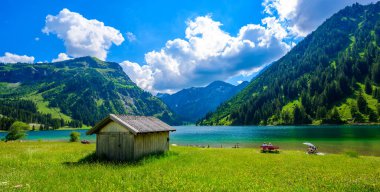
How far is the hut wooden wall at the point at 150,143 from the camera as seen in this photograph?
31.3 m

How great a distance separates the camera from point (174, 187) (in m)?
17.4

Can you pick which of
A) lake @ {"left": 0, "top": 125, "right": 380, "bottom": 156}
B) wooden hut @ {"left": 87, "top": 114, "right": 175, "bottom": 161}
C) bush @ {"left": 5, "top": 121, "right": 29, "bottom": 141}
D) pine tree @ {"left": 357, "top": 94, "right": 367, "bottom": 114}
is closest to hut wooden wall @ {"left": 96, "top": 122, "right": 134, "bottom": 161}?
wooden hut @ {"left": 87, "top": 114, "right": 175, "bottom": 161}

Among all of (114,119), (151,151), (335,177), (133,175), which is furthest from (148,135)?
(335,177)

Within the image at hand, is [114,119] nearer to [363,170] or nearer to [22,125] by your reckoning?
[363,170]

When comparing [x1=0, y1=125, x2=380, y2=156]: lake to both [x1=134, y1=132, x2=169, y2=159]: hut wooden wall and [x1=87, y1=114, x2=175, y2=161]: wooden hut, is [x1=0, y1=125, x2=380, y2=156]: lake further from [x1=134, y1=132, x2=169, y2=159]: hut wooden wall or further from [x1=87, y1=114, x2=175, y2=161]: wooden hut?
[x1=87, y1=114, x2=175, y2=161]: wooden hut

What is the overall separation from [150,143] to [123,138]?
4167 mm

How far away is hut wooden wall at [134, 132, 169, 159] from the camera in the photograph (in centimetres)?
3134

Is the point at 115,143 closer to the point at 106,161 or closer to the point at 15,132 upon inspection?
the point at 106,161

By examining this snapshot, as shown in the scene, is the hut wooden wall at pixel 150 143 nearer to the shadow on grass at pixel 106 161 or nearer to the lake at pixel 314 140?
the shadow on grass at pixel 106 161

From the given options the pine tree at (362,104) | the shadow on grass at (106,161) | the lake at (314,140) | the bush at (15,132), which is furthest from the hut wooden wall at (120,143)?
the pine tree at (362,104)

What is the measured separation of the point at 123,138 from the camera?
1235 inches

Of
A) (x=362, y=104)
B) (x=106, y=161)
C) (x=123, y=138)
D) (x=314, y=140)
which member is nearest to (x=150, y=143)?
(x=123, y=138)

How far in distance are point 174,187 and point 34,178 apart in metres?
11.6

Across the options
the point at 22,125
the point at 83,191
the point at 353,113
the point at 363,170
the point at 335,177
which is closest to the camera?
the point at 83,191
